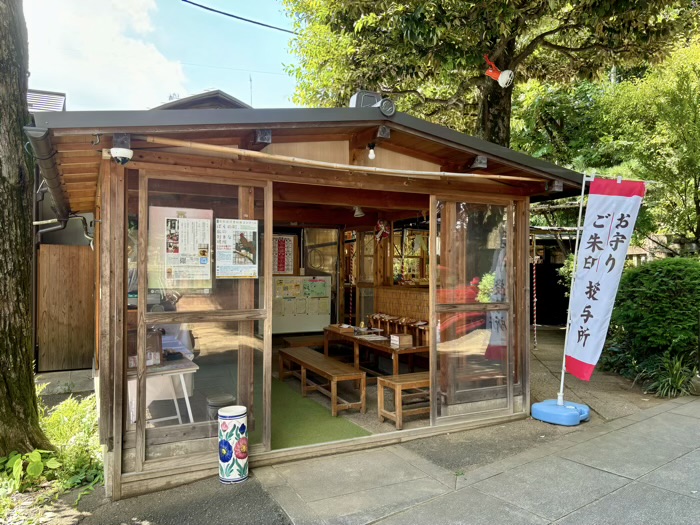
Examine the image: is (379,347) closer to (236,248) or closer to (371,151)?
(371,151)

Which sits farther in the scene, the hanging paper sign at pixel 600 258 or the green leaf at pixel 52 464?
the hanging paper sign at pixel 600 258

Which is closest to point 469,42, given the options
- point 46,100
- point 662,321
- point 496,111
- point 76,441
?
point 496,111

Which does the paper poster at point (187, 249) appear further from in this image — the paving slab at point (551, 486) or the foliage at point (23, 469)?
the paving slab at point (551, 486)

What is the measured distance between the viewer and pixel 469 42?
7293 mm

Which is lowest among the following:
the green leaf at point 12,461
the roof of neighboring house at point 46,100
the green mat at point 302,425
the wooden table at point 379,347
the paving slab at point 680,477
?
the paving slab at point 680,477

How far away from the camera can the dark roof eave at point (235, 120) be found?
3164 mm

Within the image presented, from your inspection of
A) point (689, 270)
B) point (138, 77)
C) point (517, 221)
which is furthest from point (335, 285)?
point (138, 77)

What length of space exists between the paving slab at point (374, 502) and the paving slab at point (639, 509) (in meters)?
0.98

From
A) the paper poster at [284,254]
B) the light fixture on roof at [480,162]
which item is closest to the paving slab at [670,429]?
the light fixture on roof at [480,162]

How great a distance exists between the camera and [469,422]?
207 inches

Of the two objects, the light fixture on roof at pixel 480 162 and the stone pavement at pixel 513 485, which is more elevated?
the light fixture on roof at pixel 480 162

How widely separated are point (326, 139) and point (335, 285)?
6196mm

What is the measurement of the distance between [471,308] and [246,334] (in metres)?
2.47

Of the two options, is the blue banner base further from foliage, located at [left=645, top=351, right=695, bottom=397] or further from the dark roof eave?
the dark roof eave
